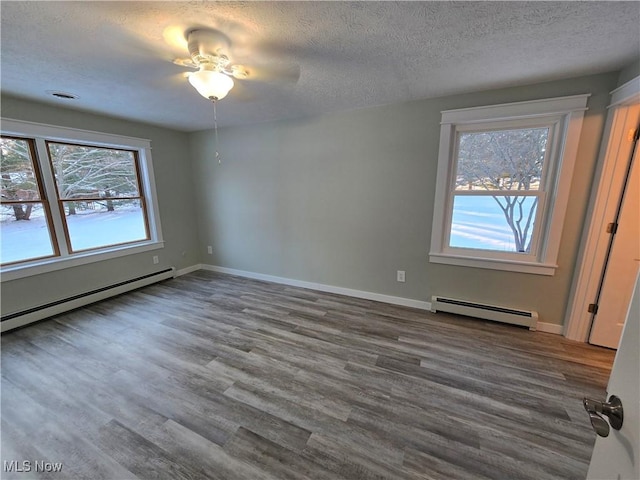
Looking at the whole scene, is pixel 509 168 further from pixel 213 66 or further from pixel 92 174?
pixel 92 174

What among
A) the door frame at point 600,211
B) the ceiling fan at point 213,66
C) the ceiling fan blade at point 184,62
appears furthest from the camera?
the door frame at point 600,211

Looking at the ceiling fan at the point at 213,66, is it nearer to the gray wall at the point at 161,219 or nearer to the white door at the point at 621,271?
the gray wall at the point at 161,219

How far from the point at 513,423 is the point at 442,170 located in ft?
7.20

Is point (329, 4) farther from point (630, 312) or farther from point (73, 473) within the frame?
point (73, 473)

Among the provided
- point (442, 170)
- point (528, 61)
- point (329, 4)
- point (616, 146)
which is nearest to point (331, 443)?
point (329, 4)

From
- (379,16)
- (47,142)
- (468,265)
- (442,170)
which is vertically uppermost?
(379,16)

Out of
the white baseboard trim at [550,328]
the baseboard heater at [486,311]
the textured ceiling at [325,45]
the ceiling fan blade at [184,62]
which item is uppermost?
the textured ceiling at [325,45]

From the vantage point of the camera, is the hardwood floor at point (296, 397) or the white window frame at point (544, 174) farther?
the white window frame at point (544, 174)

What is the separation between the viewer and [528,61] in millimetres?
1880

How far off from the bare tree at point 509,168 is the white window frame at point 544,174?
55 mm

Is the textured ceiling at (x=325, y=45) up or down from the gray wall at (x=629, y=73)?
up

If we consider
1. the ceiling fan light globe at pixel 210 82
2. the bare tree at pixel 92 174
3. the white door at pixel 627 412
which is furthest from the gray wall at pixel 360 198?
the white door at pixel 627 412

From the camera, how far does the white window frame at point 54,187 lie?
2660 mm

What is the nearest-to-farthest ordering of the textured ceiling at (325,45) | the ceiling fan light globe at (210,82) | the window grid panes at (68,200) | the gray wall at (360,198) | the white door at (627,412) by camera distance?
the white door at (627,412)
the textured ceiling at (325,45)
the ceiling fan light globe at (210,82)
the gray wall at (360,198)
the window grid panes at (68,200)
